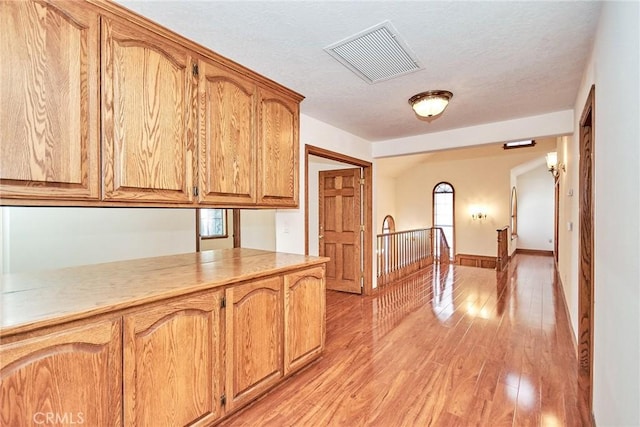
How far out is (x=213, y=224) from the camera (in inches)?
227

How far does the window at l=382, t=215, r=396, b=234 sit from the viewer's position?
9062 mm

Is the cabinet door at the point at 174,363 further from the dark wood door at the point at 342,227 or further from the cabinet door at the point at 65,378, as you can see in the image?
the dark wood door at the point at 342,227

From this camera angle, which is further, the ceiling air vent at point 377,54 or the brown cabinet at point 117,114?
the ceiling air vent at point 377,54

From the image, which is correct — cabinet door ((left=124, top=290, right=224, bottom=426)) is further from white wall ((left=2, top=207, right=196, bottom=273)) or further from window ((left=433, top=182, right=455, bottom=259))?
window ((left=433, top=182, right=455, bottom=259))

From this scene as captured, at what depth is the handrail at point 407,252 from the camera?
17.7 feet

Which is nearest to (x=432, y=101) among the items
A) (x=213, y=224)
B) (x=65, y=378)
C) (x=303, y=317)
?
(x=303, y=317)

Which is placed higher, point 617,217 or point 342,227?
point 617,217

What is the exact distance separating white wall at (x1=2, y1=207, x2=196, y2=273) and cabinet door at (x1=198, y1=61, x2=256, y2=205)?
A: 298 cm

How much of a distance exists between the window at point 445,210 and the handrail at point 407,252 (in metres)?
0.62

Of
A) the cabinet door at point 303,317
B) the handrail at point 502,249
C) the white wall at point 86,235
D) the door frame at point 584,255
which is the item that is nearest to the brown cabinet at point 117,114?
the cabinet door at point 303,317

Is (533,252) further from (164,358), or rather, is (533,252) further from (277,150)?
(164,358)

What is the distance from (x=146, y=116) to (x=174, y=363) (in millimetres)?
1385

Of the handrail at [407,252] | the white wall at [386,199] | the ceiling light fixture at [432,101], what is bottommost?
the handrail at [407,252]

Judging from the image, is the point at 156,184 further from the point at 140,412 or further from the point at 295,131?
the point at 295,131
